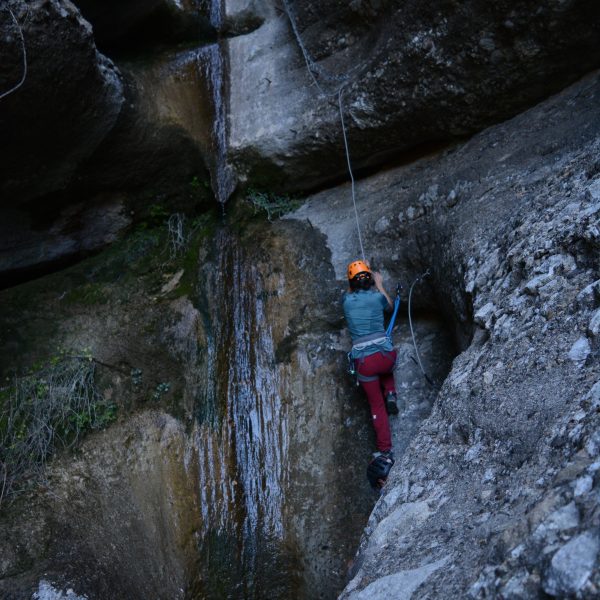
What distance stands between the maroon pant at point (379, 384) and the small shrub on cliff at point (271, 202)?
2.49m

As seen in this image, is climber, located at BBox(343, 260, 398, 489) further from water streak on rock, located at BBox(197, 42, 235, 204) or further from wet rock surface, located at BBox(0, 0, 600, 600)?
water streak on rock, located at BBox(197, 42, 235, 204)

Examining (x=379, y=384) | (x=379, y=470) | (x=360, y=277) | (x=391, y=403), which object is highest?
(x=360, y=277)

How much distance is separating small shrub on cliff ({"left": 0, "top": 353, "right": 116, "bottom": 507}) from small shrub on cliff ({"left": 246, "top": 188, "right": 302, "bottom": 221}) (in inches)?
101

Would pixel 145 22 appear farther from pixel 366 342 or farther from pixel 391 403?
pixel 391 403

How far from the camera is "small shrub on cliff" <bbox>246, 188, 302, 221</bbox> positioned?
692cm

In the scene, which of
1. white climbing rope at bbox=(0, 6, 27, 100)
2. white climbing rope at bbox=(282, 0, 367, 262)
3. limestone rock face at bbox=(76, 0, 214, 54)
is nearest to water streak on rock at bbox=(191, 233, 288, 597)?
white climbing rope at bbox=(282, 0, 367, 262)

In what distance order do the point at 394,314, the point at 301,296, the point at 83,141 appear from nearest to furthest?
1. the point at 394,314
2. the point at 301,296
3. the point at 83,141

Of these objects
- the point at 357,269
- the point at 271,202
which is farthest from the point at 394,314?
the point at 271,202

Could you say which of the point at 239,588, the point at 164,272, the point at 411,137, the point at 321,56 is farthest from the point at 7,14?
the point at 239,588

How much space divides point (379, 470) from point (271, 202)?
3596 millimetres

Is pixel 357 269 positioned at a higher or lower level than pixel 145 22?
lower

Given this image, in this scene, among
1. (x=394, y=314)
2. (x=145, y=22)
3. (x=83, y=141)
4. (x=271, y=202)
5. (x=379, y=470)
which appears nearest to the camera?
(x=379, y=470)

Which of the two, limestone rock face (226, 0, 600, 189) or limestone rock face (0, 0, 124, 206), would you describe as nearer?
limestone rock face (0, 0, 124, 206)

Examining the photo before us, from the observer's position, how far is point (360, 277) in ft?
17.9
